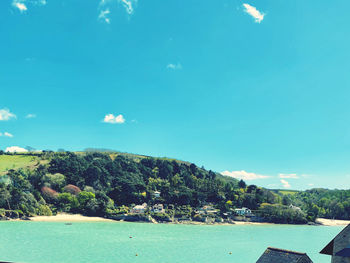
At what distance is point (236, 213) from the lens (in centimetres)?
12294

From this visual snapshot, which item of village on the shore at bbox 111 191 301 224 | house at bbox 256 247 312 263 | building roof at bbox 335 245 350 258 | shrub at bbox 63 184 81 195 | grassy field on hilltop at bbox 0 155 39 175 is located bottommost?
village on the shore at bbox 111 191 301 224

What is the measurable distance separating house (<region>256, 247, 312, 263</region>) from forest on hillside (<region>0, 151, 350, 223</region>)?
289 ft

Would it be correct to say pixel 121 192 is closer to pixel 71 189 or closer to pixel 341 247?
pixel 71 189

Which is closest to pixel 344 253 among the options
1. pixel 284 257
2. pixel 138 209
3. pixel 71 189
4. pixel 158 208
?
pixel 284 257

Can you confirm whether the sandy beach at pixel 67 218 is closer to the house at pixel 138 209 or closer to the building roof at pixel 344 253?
the house at pixel 138 209

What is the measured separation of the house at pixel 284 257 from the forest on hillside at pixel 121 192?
289 ft

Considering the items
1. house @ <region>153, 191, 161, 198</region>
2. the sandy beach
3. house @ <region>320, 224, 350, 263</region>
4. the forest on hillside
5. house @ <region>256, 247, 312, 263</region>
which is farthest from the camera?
house @ <region>153, 191, 161, 198</region>

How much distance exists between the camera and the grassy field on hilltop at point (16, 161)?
134450 millimetres

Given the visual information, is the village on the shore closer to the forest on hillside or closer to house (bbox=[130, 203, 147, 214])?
house (bbox=[130, 203, 147, 214])

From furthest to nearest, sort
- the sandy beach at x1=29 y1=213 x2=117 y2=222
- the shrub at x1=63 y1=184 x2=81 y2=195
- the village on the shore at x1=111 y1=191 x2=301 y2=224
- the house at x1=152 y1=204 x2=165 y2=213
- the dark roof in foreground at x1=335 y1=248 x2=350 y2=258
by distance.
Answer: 1. the house at x1=152 y1=204 x2=165 y2=213
2. the shrub at x1=63 y1=184 x2=81 y2=195
3. the village on the shore at x1=111 y1=191 x2=301 y2=224
4. the sandy beach at x1=29 y1=213 x2=117 y2=222
5. the dark roof in foreground at x1=335 y1=248 x2=350 y2=258

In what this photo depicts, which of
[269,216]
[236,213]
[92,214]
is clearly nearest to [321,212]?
[269,216]

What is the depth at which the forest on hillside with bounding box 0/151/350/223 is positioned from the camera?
101125 millimetres

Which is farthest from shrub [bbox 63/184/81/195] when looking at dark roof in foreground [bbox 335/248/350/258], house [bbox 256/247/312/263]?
dark roof in foreground [bbox 335/248/350/258]

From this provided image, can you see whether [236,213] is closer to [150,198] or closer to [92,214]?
[150,198]
